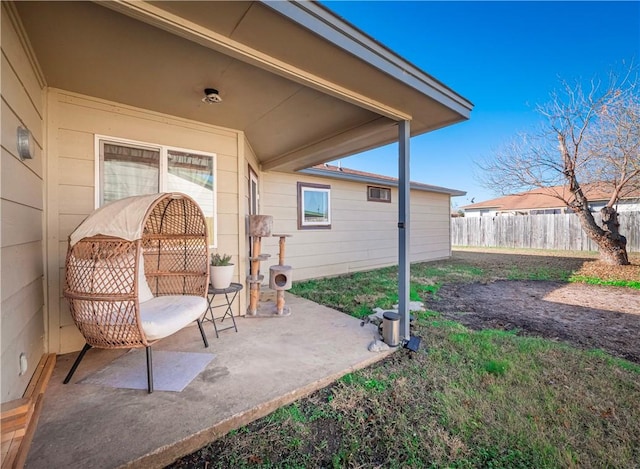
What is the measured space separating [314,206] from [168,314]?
464 centimetres

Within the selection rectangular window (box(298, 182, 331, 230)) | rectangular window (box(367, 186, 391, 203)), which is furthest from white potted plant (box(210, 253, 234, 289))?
rectangular window (box(367, 186, 391, 203))

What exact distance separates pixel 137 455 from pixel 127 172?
242cm

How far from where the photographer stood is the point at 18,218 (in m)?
1.60

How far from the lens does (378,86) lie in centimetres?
220

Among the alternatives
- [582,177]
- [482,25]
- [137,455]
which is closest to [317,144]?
[137,455]

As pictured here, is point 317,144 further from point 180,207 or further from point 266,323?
point 266,323

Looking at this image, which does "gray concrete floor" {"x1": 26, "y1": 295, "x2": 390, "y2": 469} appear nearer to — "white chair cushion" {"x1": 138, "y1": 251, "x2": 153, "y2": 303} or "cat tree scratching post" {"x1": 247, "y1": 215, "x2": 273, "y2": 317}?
"white chair cushion" {"x1": 138, "y1": 251, "x2": 153, "y2": 303}

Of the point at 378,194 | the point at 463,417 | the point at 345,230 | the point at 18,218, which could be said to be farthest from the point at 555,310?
the point at 18,218

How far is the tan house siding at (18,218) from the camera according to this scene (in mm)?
1375

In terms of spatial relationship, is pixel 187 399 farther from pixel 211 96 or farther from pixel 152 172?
pixel 211 96

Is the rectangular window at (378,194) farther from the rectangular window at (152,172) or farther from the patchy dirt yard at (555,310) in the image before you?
the rectangular window at (152,172)

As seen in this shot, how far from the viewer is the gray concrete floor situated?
1317 mm

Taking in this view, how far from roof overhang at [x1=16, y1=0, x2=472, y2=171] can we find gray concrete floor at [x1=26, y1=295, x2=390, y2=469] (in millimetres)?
2165

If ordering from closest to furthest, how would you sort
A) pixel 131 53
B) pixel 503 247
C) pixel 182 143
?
pixel 131 53 < pixel 182 143 < pixel 503 247
